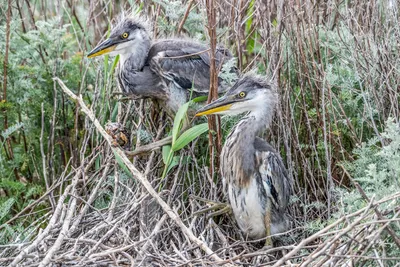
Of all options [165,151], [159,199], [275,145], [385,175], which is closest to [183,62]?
[165,151]

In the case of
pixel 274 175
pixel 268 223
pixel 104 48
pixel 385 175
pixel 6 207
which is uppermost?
pixel 104 48

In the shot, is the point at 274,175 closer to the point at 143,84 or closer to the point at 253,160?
the point at 253,160

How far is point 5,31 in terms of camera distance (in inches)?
220

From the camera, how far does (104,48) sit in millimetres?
5109

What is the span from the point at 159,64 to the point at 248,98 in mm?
866

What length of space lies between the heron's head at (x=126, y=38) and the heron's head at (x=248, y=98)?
0.94m

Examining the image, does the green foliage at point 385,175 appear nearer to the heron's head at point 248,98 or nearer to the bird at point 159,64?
the heron's head at point 248,98

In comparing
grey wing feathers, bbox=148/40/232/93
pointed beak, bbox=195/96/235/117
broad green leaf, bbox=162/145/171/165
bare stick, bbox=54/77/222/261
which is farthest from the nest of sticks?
pointed beak, bbox=195/96/235/117

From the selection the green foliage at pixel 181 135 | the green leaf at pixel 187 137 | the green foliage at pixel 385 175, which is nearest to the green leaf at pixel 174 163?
the green foliage at pixel 181 135

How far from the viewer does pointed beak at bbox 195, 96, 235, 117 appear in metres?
4.48

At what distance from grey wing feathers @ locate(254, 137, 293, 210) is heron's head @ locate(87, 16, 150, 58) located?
3.85ft

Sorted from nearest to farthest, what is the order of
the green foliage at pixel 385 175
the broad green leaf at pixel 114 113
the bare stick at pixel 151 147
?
the green foliage at pixel 385 175, the bare stick at pixel 151 147, the broad green leaf at pixel 114 113

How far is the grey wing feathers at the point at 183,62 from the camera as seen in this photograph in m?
5.09

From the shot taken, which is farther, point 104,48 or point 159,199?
point 104,48
